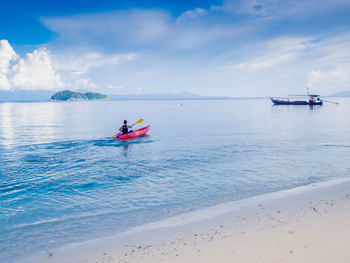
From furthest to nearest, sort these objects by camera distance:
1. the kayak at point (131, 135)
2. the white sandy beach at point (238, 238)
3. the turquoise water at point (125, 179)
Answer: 1. the kayak at point (131, 135)
2. the turquoise water at point (125, 179)
3. the white sandy beach at point (238, 238)

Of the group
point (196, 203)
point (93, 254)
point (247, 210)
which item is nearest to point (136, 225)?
point (93, 254)

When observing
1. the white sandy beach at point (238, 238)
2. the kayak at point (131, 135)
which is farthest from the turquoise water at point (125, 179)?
the kayak at point (131, 135)

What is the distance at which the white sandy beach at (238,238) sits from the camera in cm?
625

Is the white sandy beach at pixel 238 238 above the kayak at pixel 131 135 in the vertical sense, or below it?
below

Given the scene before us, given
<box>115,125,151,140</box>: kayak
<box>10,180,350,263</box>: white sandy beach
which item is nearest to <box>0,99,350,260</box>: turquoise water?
<box>10,180,350,263</box>: white sandy beach

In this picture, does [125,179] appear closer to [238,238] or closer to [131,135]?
[238,238]

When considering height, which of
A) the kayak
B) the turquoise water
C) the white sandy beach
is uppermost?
the kayak

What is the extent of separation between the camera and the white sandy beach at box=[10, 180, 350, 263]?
6.25m

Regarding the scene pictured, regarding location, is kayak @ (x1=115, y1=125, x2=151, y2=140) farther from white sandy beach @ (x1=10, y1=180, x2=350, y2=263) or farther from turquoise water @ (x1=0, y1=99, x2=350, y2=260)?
white sandy beach @ (x1=10, y1=180, x2=350, y2=263)

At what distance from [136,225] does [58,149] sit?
17.7 meters

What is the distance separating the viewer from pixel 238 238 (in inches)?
282

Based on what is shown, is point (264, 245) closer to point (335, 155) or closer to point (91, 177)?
point (91, 177)

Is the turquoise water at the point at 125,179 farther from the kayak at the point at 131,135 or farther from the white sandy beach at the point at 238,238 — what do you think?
the kayak at the point at 131,135

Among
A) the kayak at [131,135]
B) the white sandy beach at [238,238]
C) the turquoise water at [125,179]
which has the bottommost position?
the turquoise water at [125,179]
